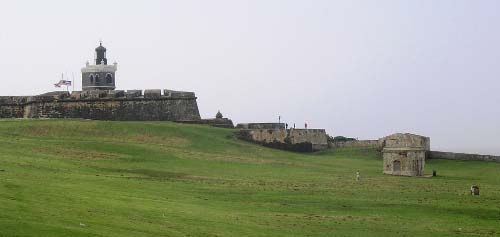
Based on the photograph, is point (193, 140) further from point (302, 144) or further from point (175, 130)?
point (302, 144)

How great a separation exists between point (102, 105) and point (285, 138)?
53.4 ft

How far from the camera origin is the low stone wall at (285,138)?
2419 inches

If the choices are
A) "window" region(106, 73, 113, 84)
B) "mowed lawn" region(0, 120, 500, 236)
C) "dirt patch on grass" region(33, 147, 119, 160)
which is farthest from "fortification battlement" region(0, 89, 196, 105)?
"dirt patch on grass" region(33, 147, 119, 160)

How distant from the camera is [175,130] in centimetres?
5828

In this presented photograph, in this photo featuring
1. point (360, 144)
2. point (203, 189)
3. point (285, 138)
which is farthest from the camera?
point (360, 144)

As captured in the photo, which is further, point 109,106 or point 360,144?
point 109,106

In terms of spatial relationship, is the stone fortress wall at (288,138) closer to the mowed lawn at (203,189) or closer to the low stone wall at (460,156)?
the mowed lawn at (203,189)

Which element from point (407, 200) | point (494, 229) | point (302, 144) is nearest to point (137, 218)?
point (494, 229)

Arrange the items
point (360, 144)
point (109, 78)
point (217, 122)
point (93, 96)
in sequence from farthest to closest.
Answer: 1. point (109, 78)
2. point (217, 122)
3. point (93, 96)
4. point (360, 144)

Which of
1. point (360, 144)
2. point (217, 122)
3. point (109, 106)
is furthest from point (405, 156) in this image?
point (109, 106)

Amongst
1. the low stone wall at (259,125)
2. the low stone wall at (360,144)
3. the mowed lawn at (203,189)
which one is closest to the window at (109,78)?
the low stone wall at (259,125)

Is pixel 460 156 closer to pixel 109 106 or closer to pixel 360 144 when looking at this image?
pixel 360 144

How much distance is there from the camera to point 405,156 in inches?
1873

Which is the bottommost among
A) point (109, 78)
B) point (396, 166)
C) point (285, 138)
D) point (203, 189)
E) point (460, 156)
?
point (203, 189)
